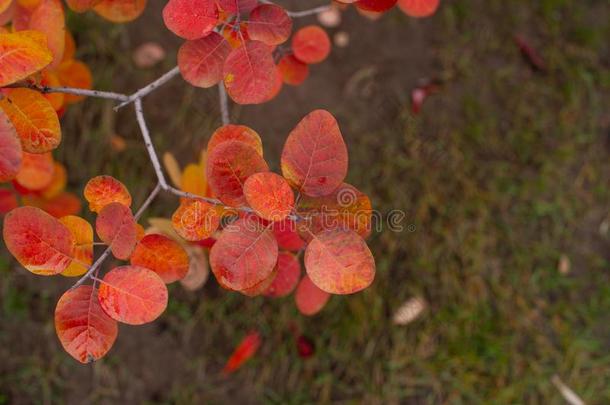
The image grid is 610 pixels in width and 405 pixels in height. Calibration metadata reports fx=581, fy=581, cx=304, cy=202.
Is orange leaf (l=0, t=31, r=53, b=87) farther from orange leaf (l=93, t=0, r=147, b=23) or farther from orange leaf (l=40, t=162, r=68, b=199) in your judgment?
orange leaf (l=40, t=162, r=68, b=199)

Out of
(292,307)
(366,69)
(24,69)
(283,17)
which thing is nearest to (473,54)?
(366,69)

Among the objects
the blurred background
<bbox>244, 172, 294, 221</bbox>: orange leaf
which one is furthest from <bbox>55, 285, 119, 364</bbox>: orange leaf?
the blurred background

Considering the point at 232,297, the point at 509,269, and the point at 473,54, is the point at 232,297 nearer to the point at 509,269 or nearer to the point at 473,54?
the point at 509,269

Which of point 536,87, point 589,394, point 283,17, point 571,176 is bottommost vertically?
point 589,394

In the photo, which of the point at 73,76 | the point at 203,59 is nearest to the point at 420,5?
the point at 203,59

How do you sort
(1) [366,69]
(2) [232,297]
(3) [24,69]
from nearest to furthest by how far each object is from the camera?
(3) [24,69] < (2) [232,297] < (1) [366,69]

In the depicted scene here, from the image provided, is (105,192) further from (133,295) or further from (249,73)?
(249,73)

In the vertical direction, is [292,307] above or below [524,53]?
below
